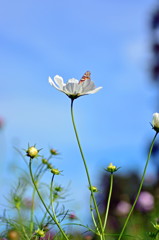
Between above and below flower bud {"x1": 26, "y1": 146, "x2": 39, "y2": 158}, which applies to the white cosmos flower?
above

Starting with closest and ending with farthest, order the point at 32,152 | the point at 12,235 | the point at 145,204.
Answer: the point at 32,152 → the point at 12,235 → the point at 145,204

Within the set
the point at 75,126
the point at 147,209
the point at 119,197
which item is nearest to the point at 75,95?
the point at 75,126

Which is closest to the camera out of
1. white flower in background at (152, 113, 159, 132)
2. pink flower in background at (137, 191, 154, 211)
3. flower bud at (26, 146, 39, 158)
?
flower bud at (26, 146, 39, 158)

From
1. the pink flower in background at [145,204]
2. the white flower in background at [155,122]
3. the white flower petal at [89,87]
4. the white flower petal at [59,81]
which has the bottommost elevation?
the pink flower in background at [145,204]

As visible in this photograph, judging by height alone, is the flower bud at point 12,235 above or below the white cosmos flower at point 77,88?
below

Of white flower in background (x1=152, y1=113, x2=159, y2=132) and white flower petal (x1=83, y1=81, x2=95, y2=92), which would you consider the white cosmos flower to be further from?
white flower in background (x1=152, y1=113, x2=159, y2=132)

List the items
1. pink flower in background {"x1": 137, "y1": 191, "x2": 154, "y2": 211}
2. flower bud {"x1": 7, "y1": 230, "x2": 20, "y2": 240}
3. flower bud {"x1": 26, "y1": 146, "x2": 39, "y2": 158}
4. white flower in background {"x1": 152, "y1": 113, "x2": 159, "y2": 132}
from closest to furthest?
1. flower bud {"x1": 26, "y1": 146, "x2": 39, "y2": 158}
2. white flower in background {"x1": 152, "y1": 113, "x2": 159, "y2": 132}
3. flower bud {"x1": 7, "y1": 230, "x2": 20, "y2": 240}
4. pink flower in background {"x1": 137, "y1": 191, "x2": 154, "y2": 211}

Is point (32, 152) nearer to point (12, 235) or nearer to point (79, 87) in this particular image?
point (79, 87)

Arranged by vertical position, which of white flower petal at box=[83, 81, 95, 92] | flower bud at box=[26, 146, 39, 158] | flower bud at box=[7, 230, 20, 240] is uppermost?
white flower petal at box=[83, 81, 95, 92]

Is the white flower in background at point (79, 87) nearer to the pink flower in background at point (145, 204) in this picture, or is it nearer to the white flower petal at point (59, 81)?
the white flower petal at point (59, 81)

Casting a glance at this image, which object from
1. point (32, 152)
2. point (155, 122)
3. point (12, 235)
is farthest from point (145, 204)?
point (32, 152)

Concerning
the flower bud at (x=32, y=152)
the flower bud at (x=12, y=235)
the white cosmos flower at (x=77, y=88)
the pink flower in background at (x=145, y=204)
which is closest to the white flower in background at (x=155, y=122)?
the white cosmos flower at (x=77, y=88)

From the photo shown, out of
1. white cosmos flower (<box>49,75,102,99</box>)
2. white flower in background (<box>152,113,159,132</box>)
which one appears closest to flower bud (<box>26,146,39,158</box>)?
white cosmos flower (<box>49,75,102,99</box>)
